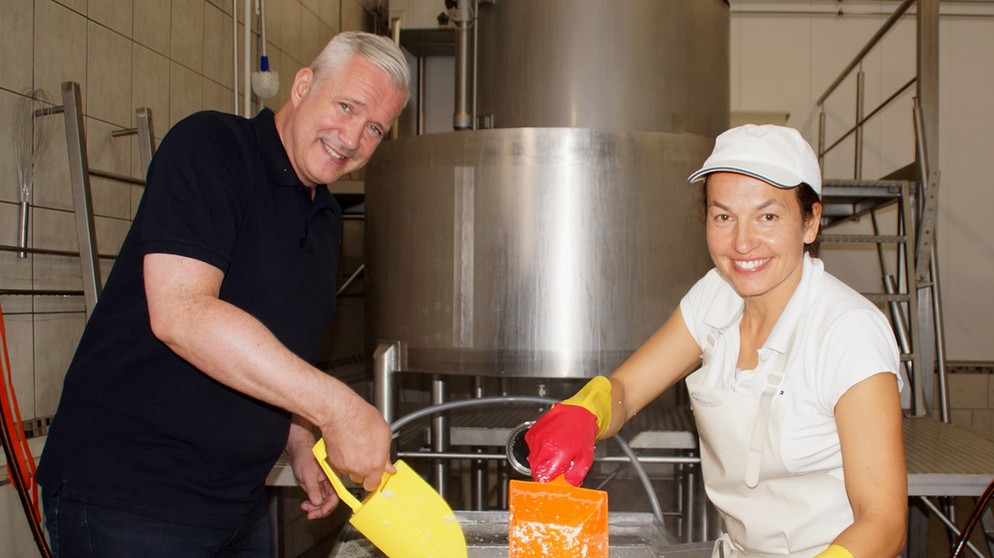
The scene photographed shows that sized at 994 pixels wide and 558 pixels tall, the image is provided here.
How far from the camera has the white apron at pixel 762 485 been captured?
3.39ft

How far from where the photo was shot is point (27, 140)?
1.69 metres

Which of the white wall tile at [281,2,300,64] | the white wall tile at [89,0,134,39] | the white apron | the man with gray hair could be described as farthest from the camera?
the white wall tile at [281,2,300,64]

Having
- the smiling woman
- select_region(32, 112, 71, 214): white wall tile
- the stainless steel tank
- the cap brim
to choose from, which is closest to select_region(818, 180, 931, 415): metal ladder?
the stainless steel tank

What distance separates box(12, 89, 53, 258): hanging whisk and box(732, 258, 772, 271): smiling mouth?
58.1 inches

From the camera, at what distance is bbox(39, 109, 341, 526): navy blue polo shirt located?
1.01 metres

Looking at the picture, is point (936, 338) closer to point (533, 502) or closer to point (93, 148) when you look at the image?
point (533, 502)

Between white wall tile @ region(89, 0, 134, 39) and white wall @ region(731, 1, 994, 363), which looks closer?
white wall tile @ region(89, 0, 134, 39)

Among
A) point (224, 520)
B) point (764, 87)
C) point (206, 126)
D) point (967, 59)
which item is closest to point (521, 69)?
point (206, 126)

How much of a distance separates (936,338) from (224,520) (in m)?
2.31

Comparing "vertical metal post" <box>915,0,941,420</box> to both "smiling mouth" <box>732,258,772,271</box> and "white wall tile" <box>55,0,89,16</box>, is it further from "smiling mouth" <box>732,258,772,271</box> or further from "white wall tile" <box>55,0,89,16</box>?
"white wall tile" <box>55,0,89,16</box>

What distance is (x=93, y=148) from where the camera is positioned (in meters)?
1.94

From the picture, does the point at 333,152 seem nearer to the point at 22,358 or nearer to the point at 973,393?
the point at 22,358

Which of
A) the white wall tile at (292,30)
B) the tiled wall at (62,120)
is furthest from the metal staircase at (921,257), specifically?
the white wall tile at (292,30)

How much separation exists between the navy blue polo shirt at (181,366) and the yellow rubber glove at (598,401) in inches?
18.4
